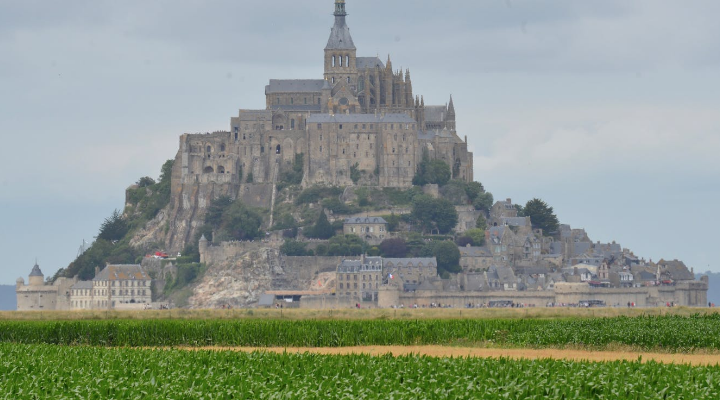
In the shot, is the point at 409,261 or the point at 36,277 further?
the point at 36,277

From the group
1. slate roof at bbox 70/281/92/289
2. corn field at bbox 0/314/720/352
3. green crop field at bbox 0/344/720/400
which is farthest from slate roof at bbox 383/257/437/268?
green crop field at bbox 0/344/720/400

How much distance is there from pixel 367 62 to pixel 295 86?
26.6 ft

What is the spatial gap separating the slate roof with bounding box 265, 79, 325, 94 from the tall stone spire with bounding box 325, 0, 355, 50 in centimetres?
389

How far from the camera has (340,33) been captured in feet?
452

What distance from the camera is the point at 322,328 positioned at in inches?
1869

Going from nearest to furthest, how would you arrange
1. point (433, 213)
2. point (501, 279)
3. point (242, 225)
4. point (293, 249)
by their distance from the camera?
point (501, 279)
point (293, 249)
point (433, 213)
point (242, 225)

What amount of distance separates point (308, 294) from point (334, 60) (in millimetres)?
32134

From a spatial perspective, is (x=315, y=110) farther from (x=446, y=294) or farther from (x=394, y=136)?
(x=446, y=294)

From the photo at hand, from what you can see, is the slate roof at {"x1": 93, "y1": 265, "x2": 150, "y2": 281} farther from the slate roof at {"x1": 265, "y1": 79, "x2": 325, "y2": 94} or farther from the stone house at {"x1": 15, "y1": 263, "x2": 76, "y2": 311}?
the slate roof at {"x1": 265, "y1": 79, "x2": 325, "y2": 94}

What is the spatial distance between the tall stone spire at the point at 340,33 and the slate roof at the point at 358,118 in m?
10.7

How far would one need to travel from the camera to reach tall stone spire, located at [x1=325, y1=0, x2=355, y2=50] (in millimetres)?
137500

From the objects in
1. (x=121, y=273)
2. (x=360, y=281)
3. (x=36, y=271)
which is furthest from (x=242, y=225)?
(x=36, y=271)

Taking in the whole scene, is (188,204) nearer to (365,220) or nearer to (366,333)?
(365,220)

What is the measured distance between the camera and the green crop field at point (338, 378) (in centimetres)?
2778
